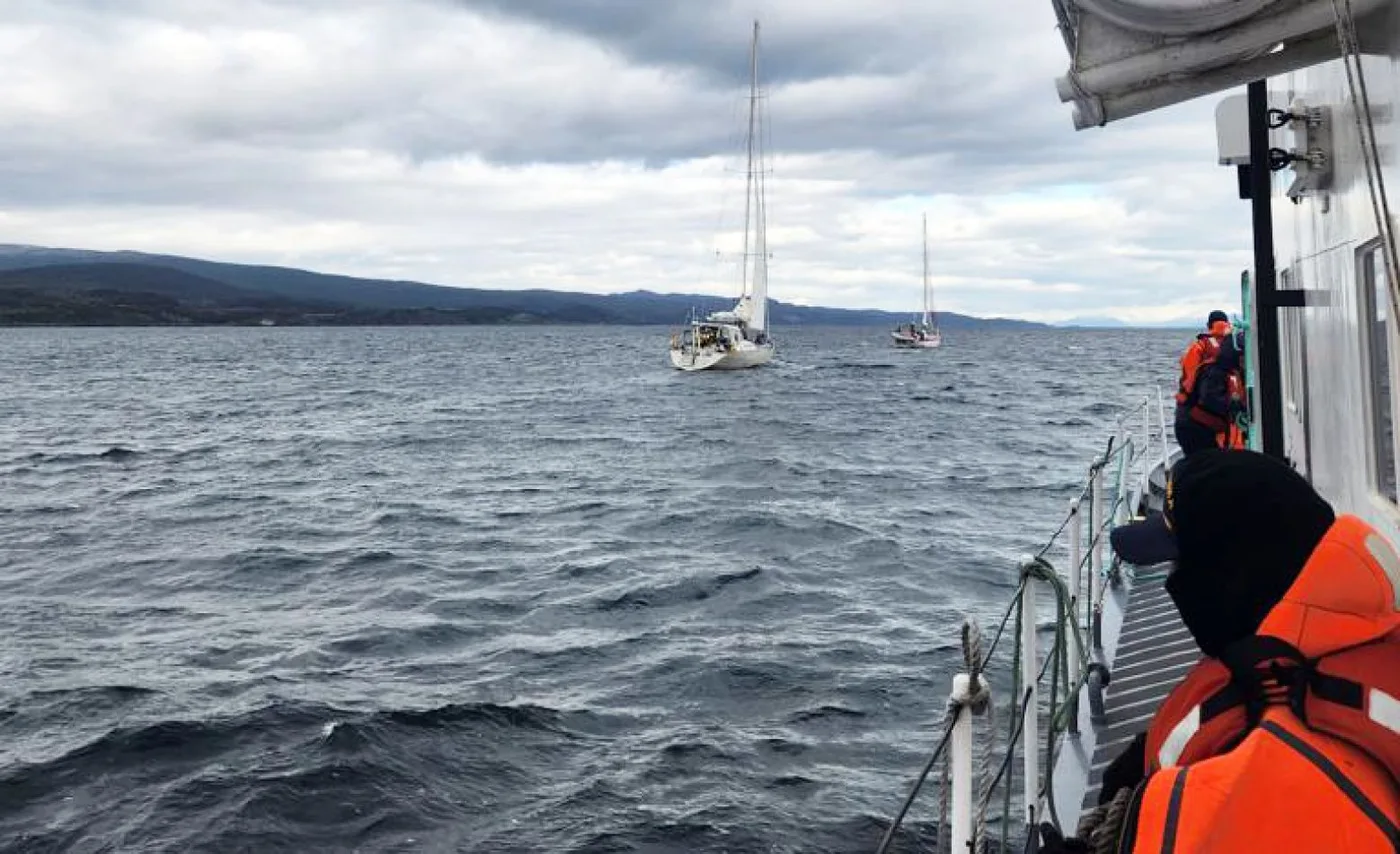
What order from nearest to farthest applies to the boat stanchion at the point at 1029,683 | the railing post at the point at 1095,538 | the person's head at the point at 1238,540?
1. the person's head at the point at 1238,540
2. the boat stanchion at the point at 1029,683
3. the railing post at the point at 1095,538

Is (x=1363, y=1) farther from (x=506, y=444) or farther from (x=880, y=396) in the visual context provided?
(x=880, y=396)

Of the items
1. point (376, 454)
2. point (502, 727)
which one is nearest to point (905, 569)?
point (502, 727)

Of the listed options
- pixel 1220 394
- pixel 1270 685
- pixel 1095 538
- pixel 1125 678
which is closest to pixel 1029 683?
pixel 1125 678

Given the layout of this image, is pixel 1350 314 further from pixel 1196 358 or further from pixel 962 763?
pixel 1196 358

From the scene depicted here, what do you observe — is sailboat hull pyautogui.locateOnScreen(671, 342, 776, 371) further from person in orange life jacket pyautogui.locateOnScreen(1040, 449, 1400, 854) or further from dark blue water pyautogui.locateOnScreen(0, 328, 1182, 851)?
person in orange life jacket pyautogui.locateOnScreen(1040, 449, 1400, 854)

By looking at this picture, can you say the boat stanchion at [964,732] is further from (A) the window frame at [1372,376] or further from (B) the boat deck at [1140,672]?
(B) the boat deck at [1140,672]

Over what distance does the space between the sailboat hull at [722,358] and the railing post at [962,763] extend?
64226 millimetres

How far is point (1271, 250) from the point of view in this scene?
5.84m

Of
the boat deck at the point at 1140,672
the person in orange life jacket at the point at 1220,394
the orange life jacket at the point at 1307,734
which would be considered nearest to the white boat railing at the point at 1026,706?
Result: the boat deck at the point at 1140,672

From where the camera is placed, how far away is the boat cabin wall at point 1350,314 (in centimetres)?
300

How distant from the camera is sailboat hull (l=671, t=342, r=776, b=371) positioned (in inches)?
2660

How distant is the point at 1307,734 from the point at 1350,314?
8.24ft

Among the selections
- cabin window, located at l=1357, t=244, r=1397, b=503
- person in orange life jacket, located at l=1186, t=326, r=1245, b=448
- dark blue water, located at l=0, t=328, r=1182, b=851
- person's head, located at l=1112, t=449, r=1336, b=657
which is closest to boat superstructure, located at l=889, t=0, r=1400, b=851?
cabin window, located at l=1357, t=244, r=1397, b=503

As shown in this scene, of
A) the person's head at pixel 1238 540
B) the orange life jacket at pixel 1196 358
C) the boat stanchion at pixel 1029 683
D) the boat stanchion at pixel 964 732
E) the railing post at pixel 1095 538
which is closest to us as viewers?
the person's head at pixel 1238 540
